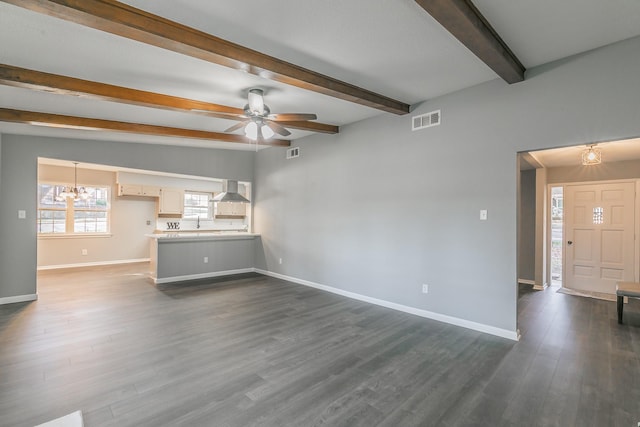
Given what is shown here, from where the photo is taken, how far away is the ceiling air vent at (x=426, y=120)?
4.03 meters

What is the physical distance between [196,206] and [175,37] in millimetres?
7399

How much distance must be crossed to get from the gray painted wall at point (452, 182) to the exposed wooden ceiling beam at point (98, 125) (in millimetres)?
2003

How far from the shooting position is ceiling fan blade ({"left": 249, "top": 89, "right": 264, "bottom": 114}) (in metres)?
3.46

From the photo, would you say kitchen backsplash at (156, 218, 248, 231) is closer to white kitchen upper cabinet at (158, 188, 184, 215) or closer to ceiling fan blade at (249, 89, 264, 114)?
white kitchen upper cabinet at (158, 188, 184, 215)

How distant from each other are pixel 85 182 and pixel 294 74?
24.5 feet

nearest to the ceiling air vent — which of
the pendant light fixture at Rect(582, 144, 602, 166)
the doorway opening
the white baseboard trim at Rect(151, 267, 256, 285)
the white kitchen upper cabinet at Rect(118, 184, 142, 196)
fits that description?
the pendant light fixture at Rect(582, 144, 602, 166)

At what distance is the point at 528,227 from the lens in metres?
6.29

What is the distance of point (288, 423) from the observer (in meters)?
2.00

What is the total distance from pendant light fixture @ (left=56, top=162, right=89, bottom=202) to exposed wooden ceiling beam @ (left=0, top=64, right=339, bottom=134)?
5.21 m

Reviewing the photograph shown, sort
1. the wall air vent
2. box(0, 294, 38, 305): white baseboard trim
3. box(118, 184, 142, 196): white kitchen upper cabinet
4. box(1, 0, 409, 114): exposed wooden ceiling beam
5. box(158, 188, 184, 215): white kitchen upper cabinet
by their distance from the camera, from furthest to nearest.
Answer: box(158, 188, 184, 215): white kitchen upper cabinet, box(118, 184, 142, 196): white kitchen upper cabinet, the wall air vent, box(0, 294, 38, 305): white baseboard trim, box(1, 0, 409, 114): exposed wooden ceiling beam

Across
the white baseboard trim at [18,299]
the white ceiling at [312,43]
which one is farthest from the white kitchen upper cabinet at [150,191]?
the white ceiling at [312,43]

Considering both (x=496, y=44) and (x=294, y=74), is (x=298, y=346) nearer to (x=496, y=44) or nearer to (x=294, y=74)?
(x=294, y=74)

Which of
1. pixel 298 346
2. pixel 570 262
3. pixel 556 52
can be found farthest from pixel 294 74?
pixel 570 262

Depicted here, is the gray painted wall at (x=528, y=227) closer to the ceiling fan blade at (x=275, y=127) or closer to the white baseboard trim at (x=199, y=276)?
the ceiling fan blade at (x=275, y=127)
